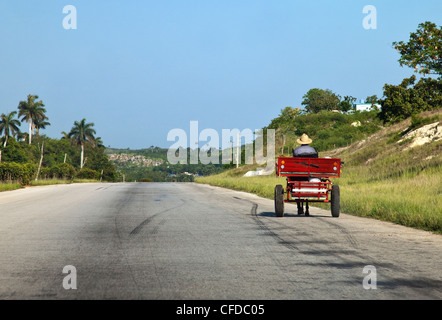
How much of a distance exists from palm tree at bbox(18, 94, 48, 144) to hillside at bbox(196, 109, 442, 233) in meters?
78.7

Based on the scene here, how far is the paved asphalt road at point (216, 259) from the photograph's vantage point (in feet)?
19.0

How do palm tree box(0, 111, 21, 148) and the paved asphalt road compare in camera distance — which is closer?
the paved asphalt road

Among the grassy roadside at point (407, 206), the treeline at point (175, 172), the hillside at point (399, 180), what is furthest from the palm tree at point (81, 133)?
the grassy roadside at point (407, 206)

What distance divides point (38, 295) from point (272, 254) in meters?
3.84

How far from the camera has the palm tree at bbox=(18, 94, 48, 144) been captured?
114 metres

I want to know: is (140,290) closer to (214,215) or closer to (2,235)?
(2,235)

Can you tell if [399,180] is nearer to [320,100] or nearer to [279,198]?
[279,198]

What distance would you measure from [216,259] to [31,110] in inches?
4542

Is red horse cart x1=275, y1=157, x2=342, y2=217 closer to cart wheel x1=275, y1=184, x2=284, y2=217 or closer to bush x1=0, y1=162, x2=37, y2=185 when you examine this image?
cart wheel x1=275, y1=184, x2=284, y2=217

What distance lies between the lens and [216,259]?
7.77 metres

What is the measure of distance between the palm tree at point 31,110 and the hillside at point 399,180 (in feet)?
258

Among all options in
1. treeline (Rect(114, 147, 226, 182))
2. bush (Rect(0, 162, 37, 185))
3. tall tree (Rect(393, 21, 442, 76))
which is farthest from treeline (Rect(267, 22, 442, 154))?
treeline (Rect(114, 147, 226, 182))

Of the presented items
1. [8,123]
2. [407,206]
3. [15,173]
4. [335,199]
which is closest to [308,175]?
[335,199]
